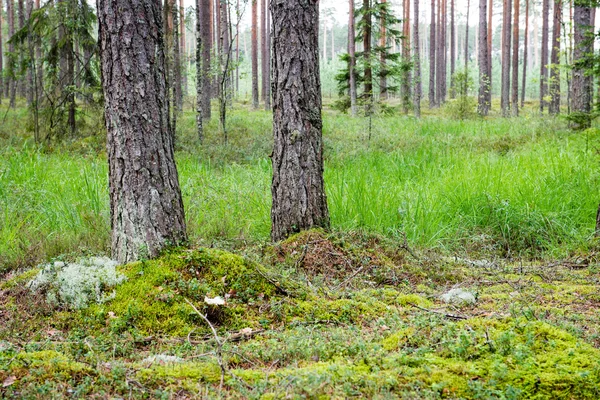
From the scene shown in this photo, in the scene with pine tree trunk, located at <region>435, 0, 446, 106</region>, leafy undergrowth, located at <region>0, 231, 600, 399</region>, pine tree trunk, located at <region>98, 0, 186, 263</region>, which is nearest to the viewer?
leafy undergrowth, located at <region>0, 231, 600, 399</region>

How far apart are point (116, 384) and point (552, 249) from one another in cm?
486

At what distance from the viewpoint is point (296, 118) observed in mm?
4566

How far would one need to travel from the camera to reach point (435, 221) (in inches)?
221

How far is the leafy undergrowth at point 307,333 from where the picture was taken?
1.98 m

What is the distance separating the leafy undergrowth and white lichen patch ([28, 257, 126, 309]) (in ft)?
0.20

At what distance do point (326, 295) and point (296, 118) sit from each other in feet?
6.12

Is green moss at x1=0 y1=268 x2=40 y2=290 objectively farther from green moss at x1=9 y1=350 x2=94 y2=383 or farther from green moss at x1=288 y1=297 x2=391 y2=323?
green moss at x1=288 y1=297 x2=391 y2=323

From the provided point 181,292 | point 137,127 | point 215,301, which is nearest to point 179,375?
point 215,301

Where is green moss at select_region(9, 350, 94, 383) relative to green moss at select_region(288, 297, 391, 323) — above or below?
above

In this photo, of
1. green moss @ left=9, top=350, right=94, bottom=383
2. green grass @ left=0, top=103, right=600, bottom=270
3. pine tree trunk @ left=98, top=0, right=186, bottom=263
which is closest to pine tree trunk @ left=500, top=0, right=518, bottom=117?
green grass @ left=0, top=103, right=600, bottom=270

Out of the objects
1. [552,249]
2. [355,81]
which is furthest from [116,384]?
[355,81]

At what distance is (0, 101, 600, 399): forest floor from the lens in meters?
2.03

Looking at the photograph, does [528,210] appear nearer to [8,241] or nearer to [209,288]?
[209,288]

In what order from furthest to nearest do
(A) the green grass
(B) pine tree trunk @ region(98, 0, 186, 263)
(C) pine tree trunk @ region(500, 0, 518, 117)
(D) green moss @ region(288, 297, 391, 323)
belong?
(C) pine tree trunk @ region(500, 0, 518, 117), (A) the green grass, (B) pine tree trunk @ region(98, 0, 186, 263), (D) green moss @ region(288, 297, 391, 323)
